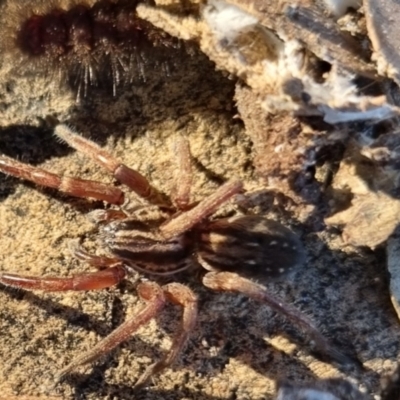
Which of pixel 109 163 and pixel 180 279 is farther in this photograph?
pixel 180 279

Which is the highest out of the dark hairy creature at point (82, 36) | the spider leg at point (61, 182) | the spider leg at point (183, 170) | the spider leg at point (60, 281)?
the dark hairy creature at point (82, 36)

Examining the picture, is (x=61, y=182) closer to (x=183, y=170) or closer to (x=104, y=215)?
(x=104, y=215)

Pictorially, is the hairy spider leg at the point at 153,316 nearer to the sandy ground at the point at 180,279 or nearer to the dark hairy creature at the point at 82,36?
the sandy ground at the point at 180,279

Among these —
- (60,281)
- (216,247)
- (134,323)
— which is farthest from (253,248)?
(60,281)

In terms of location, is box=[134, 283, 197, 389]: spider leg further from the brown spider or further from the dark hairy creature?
the dark hairy creature

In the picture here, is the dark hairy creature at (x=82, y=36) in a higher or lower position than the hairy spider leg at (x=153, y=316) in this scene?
higher

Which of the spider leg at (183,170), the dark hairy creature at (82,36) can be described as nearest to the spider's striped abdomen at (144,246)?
the spider leg at (183,170)

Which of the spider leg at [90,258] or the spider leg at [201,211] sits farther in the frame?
the spider leg at [90,258]
